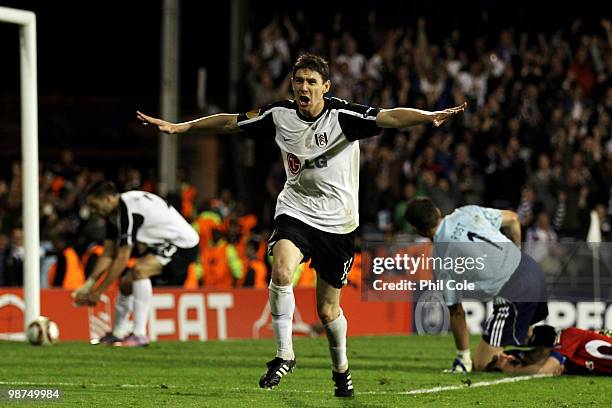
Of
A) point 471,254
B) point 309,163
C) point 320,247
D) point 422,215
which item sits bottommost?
point 471,254

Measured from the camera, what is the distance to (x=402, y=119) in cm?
853

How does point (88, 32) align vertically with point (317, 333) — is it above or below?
above

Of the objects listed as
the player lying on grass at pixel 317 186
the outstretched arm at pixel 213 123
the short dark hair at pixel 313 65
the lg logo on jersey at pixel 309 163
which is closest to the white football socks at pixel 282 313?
the player lying on grass at pixel 317 186

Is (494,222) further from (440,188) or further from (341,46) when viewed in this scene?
(341,46)

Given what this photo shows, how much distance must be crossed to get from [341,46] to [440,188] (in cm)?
515

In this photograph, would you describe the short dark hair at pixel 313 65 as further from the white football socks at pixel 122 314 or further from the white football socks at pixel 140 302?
the white football socks at pixel 122 314

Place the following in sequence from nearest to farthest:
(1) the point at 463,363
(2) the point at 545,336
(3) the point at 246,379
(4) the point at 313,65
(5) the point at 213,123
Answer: (4) the point at 313,65 < (5) the point at 213,123 < (3) the point at 246,379 < (2) the point at 545,336 < (1) the point at 463,363

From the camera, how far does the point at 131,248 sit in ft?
44.9

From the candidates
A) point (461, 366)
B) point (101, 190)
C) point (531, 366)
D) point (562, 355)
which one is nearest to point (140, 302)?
point (101, 190)

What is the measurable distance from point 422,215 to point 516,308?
1.14 metres

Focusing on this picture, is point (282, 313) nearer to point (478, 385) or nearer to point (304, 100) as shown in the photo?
point (304, 100)

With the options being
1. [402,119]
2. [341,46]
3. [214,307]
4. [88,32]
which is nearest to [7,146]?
[88,32]

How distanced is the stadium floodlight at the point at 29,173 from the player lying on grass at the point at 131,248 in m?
0.49

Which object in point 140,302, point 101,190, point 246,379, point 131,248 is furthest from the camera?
point 140,302
